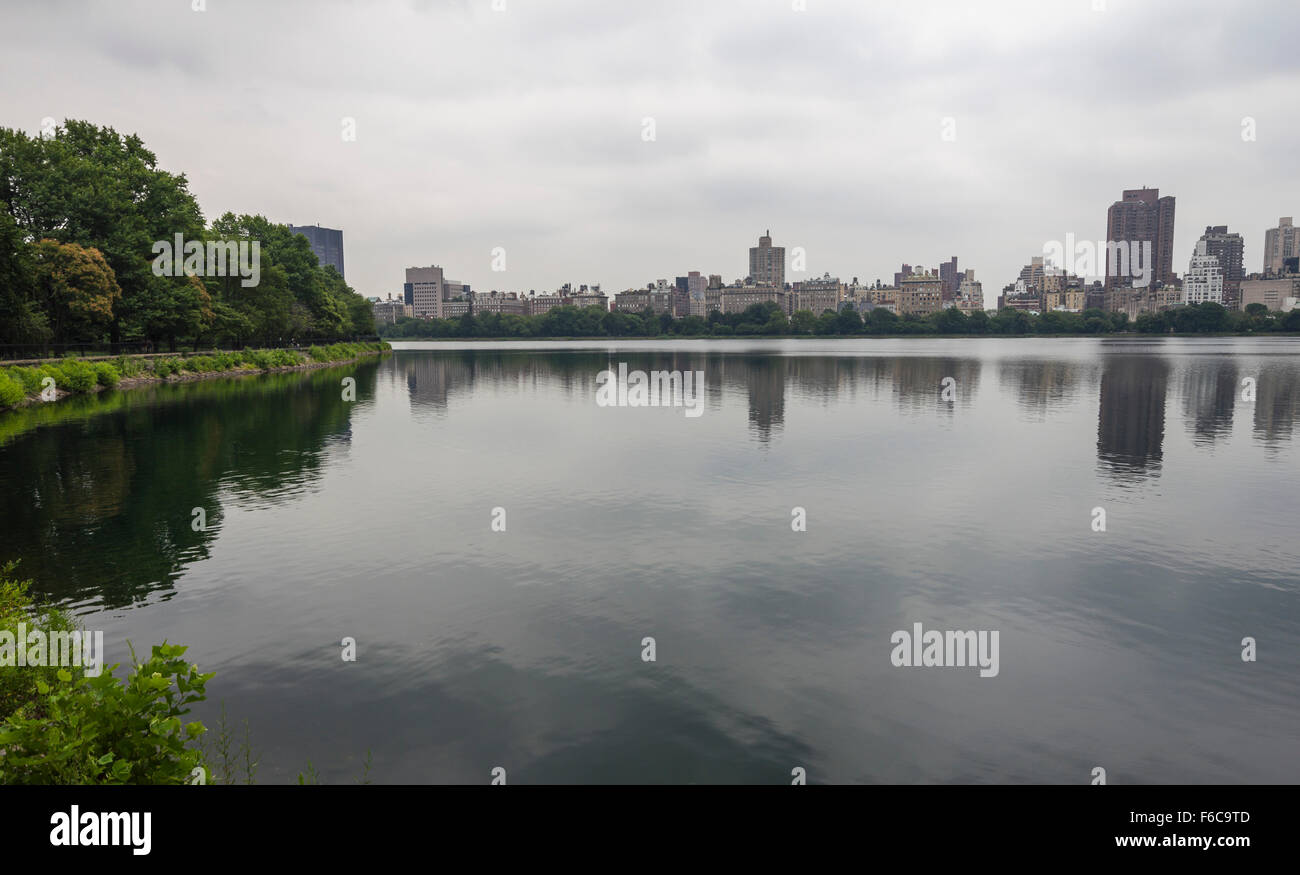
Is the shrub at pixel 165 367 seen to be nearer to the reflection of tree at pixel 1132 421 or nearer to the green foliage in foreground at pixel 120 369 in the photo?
the green foliage in foreground at pixel 120 369

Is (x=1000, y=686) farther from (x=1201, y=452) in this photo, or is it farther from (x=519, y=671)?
(x=1201, y=452)

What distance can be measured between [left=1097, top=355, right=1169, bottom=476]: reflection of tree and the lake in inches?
15.6

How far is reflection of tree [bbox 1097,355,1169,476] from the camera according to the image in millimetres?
34625

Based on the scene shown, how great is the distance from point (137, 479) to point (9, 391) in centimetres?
3105

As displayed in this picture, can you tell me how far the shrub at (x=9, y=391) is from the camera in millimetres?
50250

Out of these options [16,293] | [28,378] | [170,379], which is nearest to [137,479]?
[28,378]

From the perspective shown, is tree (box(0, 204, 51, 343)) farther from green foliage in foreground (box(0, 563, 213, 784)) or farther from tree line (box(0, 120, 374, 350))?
green foliage in foreground (box(0, 563, 213, 784))

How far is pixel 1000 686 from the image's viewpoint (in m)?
13.4

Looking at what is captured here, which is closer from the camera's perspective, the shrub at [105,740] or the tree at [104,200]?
the shrub at [105,740]

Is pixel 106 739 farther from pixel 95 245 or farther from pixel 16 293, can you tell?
pixel 95 245

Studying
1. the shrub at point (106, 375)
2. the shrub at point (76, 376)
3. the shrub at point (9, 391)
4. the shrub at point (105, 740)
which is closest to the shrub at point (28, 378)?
the shrub at point (9, 391)

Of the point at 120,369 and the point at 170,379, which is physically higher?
the point at 120,369

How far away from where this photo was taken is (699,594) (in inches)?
696
